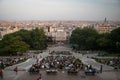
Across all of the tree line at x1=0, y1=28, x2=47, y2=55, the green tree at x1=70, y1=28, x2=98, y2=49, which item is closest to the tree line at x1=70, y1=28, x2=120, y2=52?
the green tree at x1=70, y1=28, x2=98, y2=49

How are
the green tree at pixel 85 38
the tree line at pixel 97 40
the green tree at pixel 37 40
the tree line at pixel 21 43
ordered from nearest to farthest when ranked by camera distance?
the tree line at pixel 21 43 < the tree line at pixel 97 40 < the green tree at pixel 85 38 < the green tree at pixel 37 40

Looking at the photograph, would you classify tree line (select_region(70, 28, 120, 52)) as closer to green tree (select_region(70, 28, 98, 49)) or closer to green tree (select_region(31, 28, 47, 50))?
green tree (select_region(70, 28, 98, 49))

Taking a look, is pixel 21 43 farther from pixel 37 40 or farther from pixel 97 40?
pixel 97 40

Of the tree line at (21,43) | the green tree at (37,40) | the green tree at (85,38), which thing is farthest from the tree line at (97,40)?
the tree line at (21,43)

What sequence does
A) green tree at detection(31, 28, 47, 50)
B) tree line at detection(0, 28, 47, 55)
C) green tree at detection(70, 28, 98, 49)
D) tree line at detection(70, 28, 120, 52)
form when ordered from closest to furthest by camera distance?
tree line at detection(0, 28, 47, 55), tree line at detection(70, 28, 120, 52), green tree at detection(70, 28, 98, 49), green tree at detection(31, 28, 47, 50)

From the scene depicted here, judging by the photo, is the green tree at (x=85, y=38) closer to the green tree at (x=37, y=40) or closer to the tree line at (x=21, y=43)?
the green tree at (x=37, y=40)

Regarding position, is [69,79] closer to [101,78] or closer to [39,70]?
[101,78]
